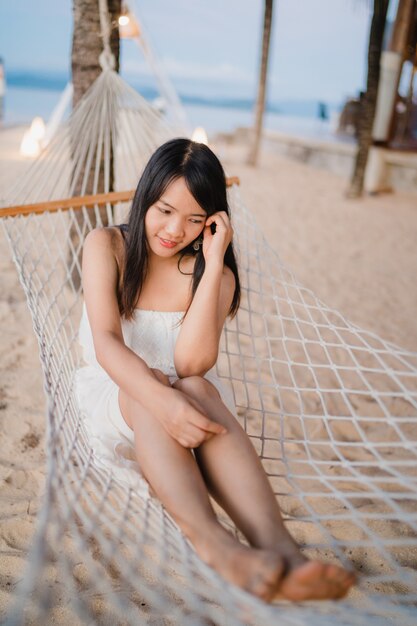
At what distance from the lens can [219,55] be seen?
108 ft

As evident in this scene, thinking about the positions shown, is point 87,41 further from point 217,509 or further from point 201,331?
point 217,509

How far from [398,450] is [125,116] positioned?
5.56ft

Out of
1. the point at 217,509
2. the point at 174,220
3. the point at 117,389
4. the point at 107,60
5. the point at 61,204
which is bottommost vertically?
the point at 217,509

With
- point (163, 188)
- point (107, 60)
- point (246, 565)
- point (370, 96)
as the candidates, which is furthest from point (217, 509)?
point (370, 96)

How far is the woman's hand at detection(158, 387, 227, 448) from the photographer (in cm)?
95

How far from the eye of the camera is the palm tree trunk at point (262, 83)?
6.24 m

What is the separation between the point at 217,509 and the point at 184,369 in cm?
47

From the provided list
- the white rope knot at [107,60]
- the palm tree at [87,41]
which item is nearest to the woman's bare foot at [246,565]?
the white rope knot at [107,60]

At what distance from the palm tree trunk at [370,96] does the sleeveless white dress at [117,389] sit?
4.99 m

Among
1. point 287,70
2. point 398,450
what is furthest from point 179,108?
point 287,70

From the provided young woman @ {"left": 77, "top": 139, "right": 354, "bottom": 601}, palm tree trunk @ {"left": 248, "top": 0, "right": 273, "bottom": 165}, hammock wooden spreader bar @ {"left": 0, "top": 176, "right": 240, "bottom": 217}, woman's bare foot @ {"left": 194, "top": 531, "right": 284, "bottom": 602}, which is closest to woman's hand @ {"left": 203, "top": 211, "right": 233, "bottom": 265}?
young woman @ {"left": 77, "top": 139, "right": 354, "bottom": 601}

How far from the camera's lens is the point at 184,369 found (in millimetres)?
Result: 1213

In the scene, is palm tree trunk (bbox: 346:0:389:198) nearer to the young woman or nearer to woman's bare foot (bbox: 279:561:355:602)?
the young woman

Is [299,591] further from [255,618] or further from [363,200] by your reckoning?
[363,200]
